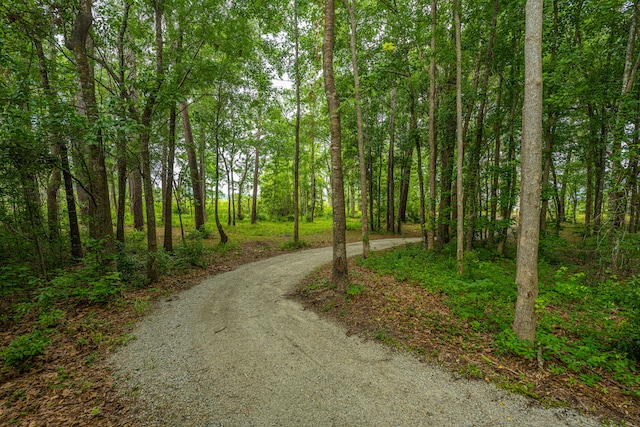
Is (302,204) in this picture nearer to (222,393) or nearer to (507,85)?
(507,85)

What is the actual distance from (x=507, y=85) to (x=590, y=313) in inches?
355

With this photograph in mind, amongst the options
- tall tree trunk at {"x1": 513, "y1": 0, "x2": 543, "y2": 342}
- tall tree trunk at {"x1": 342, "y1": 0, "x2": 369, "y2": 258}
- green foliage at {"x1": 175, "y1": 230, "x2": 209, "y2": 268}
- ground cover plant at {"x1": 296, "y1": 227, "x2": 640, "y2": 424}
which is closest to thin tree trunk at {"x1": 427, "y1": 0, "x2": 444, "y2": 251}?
tall tree trunk at {"x1": 342, "y1": 0, "x2": 369, "y2": 258}

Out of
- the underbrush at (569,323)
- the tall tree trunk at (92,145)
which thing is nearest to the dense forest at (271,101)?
the tall tree trunk at (92,145)

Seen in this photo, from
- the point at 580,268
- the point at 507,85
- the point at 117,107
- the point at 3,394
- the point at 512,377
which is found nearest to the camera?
the point at 3,394

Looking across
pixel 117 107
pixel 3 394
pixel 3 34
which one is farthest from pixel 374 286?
pixel 3 34

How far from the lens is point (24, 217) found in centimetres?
641

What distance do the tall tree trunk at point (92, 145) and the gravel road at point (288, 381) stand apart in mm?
2806

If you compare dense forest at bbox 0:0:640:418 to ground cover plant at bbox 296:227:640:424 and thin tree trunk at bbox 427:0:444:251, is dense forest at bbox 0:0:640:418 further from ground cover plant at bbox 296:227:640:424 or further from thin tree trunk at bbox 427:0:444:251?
ground cover plant at bbox 296:227:640:424

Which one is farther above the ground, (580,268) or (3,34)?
(3,34)

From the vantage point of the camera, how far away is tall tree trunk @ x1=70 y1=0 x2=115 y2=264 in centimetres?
608

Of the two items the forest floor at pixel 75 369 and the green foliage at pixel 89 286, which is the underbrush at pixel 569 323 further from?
the green foliage at pixel 89 286

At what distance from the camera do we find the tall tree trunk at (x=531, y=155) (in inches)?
153

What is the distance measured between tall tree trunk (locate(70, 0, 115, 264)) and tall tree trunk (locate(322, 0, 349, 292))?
5.59 m

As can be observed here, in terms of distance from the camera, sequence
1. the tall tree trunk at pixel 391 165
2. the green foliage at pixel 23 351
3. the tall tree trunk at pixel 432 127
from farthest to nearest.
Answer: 1. the tall tree trunk at pixel 391 165
2. the tall tree trunk at pixel 432 127
3. the green foliage at pixel 23 351
